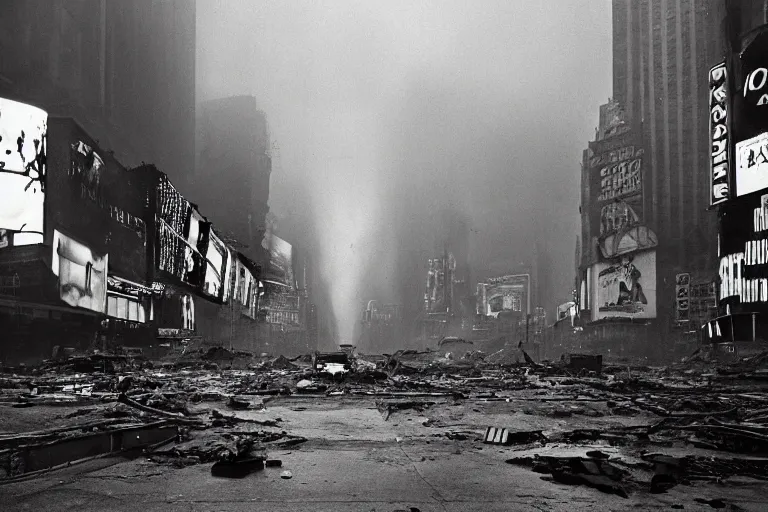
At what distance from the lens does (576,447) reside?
785 cm

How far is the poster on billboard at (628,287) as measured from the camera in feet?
217

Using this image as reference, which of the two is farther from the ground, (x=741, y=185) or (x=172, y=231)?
(x=741, y=185)

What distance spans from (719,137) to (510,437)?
4046 cm

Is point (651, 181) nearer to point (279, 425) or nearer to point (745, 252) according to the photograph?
point (745, 252)

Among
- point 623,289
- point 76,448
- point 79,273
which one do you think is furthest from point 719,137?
point 76,448

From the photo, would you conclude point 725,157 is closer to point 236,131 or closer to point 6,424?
point 6,424

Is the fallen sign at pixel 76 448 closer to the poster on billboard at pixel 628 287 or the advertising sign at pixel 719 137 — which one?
the advertising sign at pixel 719 137

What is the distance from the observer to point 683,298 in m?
62.6

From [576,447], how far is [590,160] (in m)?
77.0

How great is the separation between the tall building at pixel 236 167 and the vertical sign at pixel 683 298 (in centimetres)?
8164

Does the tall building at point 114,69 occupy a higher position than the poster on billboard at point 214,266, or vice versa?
the tall building at point 114,69

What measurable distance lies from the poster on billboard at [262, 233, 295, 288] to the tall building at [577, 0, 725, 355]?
63454 mm

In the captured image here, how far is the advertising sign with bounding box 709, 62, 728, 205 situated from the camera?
42.1m

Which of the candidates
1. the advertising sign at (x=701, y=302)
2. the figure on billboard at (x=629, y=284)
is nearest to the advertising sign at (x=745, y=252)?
the advertising sign at (x=701, y=302)
